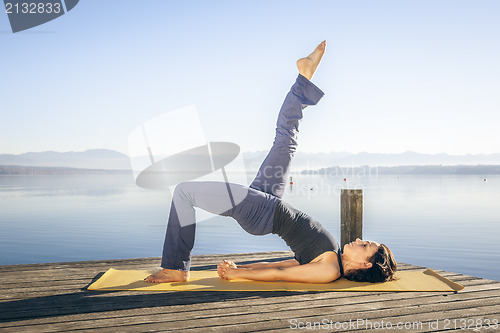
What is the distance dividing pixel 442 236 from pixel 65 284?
15.9 m

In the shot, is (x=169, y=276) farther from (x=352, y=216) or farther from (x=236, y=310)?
(x=352, y=216)

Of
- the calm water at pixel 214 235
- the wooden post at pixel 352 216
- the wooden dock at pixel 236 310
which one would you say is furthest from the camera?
the calm water at pixel 214 235

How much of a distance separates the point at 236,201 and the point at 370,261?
1.45m

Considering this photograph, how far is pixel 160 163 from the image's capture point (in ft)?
16.8

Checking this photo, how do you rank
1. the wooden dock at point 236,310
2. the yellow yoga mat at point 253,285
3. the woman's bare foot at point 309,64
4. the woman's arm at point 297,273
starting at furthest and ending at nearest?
the woman's bare foot at point 309,64
the woman's arm at point 297,273
the yellow yoga mat at point 253,285
the wooden dock at point 236,310

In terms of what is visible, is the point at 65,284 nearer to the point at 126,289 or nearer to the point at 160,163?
the point at 126,289

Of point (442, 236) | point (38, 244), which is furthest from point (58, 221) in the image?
point (442, 236)

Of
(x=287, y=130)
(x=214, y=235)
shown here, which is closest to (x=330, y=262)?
(x=287, y=130)

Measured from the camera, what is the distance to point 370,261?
4168mm

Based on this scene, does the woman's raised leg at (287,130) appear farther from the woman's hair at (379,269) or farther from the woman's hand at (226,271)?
the woman's hair at (379,269)

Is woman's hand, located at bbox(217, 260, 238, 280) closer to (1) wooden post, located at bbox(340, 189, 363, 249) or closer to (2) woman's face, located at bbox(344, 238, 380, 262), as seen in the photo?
(2) woman's face, located at bbox(344, 238, 380, 262)

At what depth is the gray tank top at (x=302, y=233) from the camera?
4.11m

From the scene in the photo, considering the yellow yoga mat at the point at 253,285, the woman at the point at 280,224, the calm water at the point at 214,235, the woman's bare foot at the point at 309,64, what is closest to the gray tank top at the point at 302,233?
the woman at the point at 280,224

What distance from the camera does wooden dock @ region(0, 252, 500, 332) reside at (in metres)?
2.94
